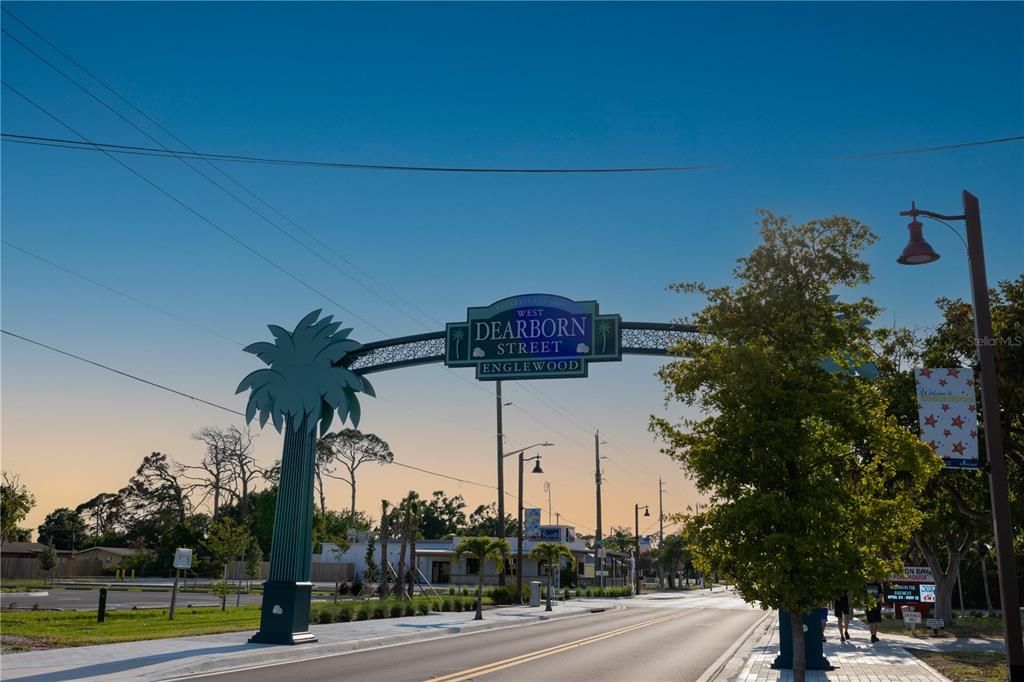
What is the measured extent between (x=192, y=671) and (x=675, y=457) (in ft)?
A: 32.9

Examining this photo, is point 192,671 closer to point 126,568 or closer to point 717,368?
point 717,368

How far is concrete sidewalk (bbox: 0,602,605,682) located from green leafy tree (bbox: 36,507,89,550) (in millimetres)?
98249

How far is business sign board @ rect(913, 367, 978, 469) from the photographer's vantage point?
1361 centimetres

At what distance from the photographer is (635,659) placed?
2080cm

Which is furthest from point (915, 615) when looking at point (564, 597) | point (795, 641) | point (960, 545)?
point (564, 597)

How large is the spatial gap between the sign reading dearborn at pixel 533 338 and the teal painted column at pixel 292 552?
480 centimetres

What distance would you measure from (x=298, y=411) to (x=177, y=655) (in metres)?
7.29

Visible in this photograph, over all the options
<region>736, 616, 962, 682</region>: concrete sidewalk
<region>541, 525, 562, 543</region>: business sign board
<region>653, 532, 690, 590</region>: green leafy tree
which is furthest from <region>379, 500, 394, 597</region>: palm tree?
<region>653, 532, 690, 590</region>: green leafy tree

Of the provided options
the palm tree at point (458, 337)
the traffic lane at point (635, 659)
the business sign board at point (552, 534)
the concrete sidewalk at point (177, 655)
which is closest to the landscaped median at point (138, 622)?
the concrete sidewalk at point (177, 655)

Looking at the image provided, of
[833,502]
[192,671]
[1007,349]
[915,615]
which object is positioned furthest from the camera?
[915,615]

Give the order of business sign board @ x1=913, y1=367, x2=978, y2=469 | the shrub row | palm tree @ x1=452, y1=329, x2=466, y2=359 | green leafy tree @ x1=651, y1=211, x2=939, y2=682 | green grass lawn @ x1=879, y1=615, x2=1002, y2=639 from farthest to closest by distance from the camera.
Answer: the shrub row
green grass lawn @ x1=879, y1=615, x2=1002, y2=639
palm tree @ x1=452, y1=329, x2=466, y2=359
business sign board @ x1=913, y1=367, x2=978, y2=469
green leafy tree @ x1=651, y1=211, x2=939, y2=682

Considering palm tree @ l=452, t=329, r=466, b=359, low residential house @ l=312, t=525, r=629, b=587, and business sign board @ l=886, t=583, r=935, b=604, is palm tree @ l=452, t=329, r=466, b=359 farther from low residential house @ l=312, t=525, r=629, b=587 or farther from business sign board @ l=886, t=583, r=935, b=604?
low residential house @ l=312, t=525, r=629, b=587

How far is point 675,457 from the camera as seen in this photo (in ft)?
43.4

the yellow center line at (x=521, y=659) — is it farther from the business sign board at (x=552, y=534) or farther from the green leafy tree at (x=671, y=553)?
the green leafy tree at (x=671, y=553)
